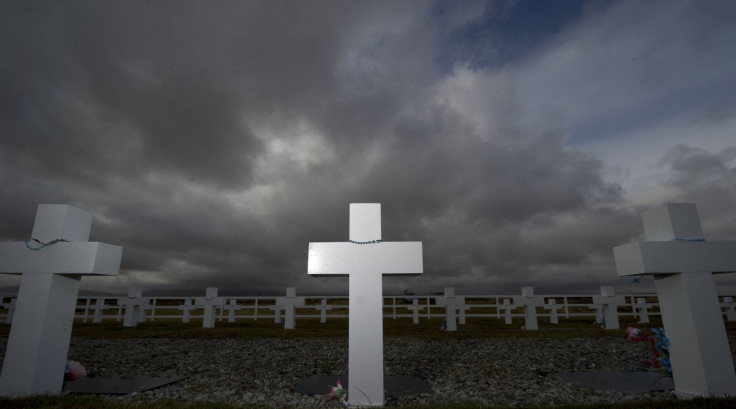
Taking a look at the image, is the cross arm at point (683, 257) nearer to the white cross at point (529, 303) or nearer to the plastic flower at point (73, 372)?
the plastic flower at point (73, 372)

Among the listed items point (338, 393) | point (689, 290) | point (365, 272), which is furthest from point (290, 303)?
point (689, 290)

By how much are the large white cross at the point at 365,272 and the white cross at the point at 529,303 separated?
11.9 meters

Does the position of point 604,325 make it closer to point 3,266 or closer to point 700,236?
point 700,236

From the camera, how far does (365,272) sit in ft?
16.7

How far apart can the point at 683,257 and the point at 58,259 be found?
9.17m

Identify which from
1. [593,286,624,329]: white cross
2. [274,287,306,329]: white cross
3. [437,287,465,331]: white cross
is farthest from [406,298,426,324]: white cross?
[593,286,624,329]: white cross

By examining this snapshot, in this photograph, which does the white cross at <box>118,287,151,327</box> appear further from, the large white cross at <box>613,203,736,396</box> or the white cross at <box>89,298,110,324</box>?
the large white cross at <box>613,203,736,396</box>

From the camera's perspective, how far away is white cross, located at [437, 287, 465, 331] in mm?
15039

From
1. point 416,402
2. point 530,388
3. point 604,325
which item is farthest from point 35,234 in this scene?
point 604,325

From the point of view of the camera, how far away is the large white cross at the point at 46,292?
5.00 m

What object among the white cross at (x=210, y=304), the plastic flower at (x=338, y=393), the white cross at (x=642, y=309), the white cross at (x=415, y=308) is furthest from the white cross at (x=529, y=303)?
the white cross at (x=210, y=304)

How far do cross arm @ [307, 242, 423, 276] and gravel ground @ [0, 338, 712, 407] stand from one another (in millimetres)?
1734

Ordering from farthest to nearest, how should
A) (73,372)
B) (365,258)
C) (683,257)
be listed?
1. (73,372)
2. (365,258)
3. (683,257)

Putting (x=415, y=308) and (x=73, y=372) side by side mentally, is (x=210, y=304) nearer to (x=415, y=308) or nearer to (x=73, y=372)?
(x=415, y=308)
